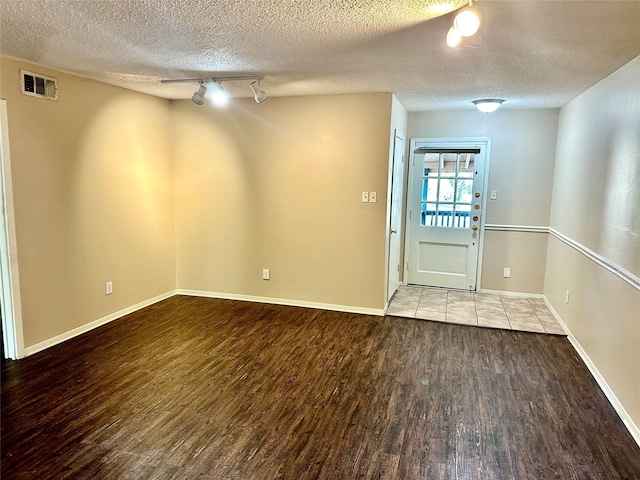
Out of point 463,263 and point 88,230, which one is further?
point 463,263

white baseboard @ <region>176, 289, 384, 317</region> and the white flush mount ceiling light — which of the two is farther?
white baseboard @ <region>176, 289, 384, 317</region>

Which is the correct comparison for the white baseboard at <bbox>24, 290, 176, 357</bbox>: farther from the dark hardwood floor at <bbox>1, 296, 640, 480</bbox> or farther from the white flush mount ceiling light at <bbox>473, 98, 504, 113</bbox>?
the white flush mount ceiling light at <bbox>473, 98, 504, 113</bbox>

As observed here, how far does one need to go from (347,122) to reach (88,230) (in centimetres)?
272

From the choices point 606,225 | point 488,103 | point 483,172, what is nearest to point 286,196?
point 488,103

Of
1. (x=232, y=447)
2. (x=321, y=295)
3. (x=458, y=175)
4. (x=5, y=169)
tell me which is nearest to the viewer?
(x=232, y=447)

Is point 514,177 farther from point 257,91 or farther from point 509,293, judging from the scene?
point 257,91

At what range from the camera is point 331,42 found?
253cm

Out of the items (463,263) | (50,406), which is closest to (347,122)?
(463,263)

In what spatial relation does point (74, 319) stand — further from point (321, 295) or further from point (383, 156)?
point (383, 156)

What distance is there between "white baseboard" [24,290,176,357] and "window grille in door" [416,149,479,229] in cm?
349

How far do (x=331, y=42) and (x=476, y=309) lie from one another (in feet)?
11.1

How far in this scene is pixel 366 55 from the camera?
2795 millimetres

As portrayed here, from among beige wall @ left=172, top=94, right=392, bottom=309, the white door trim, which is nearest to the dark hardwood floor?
the white door trim

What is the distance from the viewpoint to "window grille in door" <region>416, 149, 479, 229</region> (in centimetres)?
517
